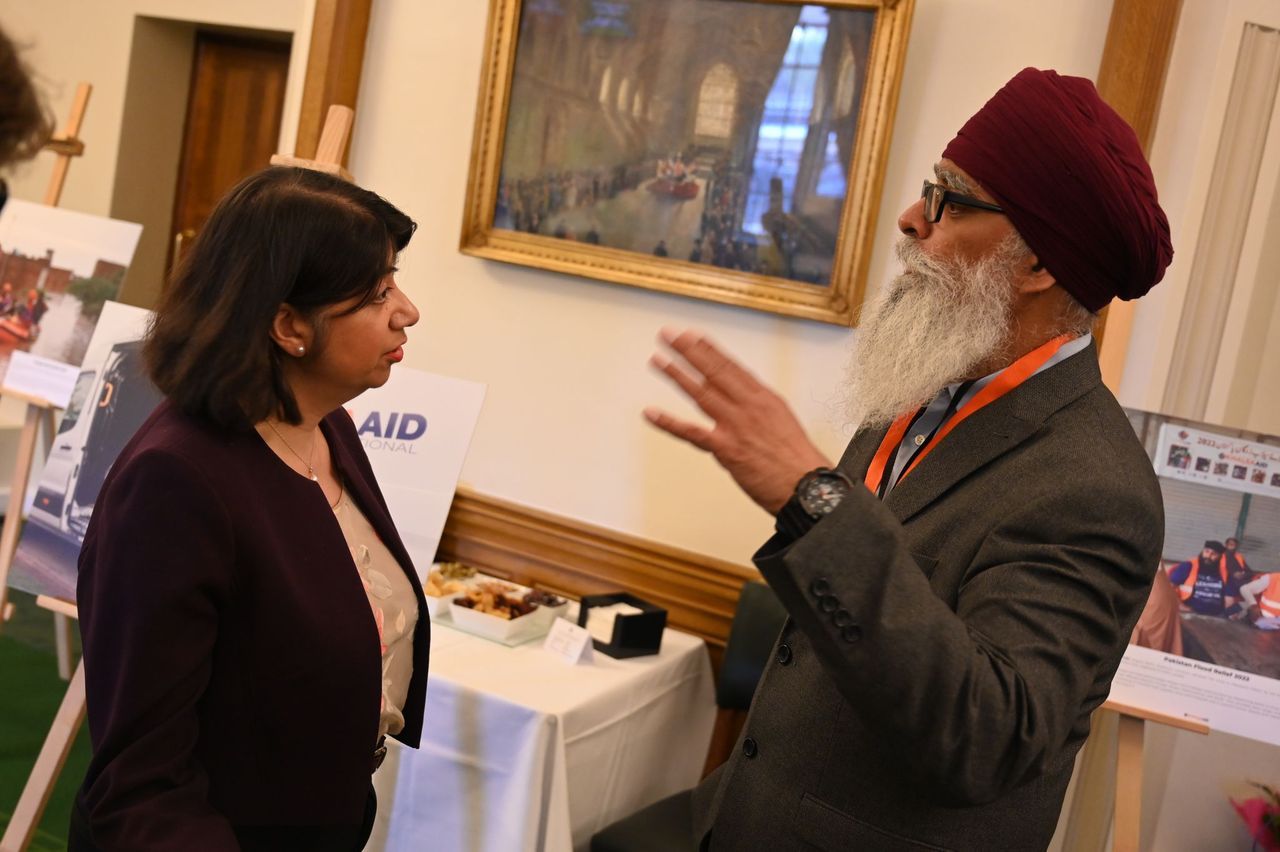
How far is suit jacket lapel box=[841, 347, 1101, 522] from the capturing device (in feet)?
4.53

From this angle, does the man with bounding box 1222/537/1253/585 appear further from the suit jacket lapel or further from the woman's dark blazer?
the woman's dark blazer

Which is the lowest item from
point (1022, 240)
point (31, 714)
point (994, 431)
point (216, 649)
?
point (31, 714)

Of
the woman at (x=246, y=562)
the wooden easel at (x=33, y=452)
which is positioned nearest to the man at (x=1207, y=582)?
the woman at (x=246, y=562)

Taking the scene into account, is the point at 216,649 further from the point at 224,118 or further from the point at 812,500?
Result: the point at 224,118

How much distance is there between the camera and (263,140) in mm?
7125

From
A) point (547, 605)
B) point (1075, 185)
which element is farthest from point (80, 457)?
point (1075, 185)

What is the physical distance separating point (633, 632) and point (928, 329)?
1738mm

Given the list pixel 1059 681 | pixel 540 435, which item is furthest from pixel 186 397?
pixel 540 435

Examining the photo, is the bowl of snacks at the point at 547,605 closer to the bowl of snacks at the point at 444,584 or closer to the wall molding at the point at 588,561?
the bowl of snacks at the point at 444,584

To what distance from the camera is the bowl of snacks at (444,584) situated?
3086mm

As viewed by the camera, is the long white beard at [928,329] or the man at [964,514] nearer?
the man at [964,514]

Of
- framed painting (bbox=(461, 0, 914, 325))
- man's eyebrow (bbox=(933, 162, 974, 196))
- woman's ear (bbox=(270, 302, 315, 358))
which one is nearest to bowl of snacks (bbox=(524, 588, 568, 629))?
framed painting (bbox=(461, 0, 914, 325))

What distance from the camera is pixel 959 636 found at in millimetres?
1094

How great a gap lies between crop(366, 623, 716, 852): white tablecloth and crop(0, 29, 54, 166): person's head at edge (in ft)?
5.62
